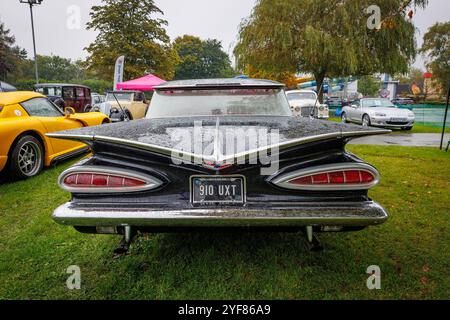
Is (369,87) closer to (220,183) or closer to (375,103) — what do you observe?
(375,103)

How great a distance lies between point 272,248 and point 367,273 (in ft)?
2.48

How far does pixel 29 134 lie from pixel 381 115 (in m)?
11.5

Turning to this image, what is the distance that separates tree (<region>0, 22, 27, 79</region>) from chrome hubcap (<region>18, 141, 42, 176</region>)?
34361 mm

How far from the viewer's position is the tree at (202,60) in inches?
2399

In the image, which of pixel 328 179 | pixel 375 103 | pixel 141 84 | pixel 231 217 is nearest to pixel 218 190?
pixel 231 217

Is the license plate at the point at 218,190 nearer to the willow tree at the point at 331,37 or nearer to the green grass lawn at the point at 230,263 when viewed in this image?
the green grass lawn at the point at 230,263

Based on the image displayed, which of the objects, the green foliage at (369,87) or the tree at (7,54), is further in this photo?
the green foliage at (369,87)

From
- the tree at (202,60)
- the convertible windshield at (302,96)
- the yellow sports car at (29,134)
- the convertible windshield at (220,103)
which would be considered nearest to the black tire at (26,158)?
the yellow sports car at (29,134)

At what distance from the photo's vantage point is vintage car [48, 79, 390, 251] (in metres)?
1.72

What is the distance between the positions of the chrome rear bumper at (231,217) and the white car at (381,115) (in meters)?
11.1

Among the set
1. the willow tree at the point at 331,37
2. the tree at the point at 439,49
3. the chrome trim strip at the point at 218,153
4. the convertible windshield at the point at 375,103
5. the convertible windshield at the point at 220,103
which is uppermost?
the tree at the point at 439,49

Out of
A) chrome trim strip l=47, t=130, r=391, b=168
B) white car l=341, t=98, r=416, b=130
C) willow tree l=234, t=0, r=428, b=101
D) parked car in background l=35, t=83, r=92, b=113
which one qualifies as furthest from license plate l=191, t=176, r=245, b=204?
willow tree l=234, t=0, r=428, b=101
